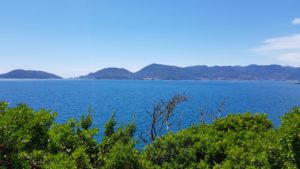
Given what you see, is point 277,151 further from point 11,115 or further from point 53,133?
point 11,115

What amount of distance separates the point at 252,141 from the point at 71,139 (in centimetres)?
1042

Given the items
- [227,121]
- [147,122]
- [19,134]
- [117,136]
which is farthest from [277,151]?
[147,122]

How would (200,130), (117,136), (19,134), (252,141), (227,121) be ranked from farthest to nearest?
(227,121), (200,130), (252,141), (117,136), (19,134)

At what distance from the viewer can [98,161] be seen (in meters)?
11.8

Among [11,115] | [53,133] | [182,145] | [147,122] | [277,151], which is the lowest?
[147,122]

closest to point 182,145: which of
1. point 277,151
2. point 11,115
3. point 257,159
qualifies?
point 257,159

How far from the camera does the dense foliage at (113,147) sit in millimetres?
8141

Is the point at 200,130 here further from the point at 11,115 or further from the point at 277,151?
the point at 11,115

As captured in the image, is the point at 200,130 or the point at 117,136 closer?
the point at 117,136

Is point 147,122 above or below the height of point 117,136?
below

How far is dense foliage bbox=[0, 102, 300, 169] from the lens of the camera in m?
8.14

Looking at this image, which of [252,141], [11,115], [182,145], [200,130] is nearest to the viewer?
[11,115]

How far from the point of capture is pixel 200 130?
20688mm

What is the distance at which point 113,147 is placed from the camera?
11195mm
